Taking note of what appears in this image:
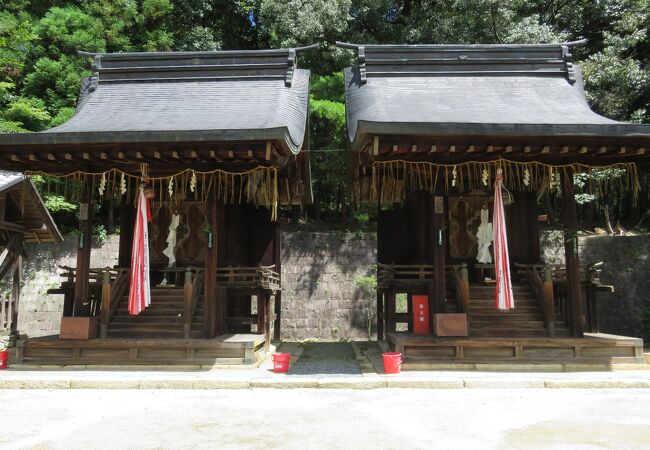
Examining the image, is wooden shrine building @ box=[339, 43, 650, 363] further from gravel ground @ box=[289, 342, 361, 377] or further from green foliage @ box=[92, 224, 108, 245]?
green foliage @ box=[92, 224, 108, 245]

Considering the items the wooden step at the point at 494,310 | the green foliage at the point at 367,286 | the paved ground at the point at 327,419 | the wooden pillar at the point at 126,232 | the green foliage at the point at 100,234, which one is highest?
the green foliage at the point at 100,234

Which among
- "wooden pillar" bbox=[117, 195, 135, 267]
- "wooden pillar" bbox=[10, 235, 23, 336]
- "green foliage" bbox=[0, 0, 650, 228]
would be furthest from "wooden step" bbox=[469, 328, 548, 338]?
"wooden pillar" bbox=[10, 235, 23, 336]

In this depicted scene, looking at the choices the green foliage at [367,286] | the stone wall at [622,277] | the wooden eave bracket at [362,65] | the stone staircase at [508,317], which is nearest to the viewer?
the stone staircase at [508,317]

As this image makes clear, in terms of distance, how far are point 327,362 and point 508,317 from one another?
4.05 m

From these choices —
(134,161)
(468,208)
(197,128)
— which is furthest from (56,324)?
(468,208)

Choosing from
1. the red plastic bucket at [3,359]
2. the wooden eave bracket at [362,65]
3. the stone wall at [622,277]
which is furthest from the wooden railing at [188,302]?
the stone wall at [622,277]

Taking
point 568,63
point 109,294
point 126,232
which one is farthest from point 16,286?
point 568,63

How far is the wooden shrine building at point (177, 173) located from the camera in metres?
9.02

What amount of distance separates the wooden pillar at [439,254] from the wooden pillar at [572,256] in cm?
259

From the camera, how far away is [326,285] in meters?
19.3

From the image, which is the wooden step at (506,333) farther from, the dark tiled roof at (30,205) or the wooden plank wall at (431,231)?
the dark tiled roof at (30,205)

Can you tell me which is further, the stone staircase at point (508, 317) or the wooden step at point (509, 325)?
the wooden step at point (509, 325)

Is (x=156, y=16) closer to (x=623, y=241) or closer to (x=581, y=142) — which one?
(x=581, y=142)

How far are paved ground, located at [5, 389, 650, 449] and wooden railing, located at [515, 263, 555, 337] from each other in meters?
2.26
